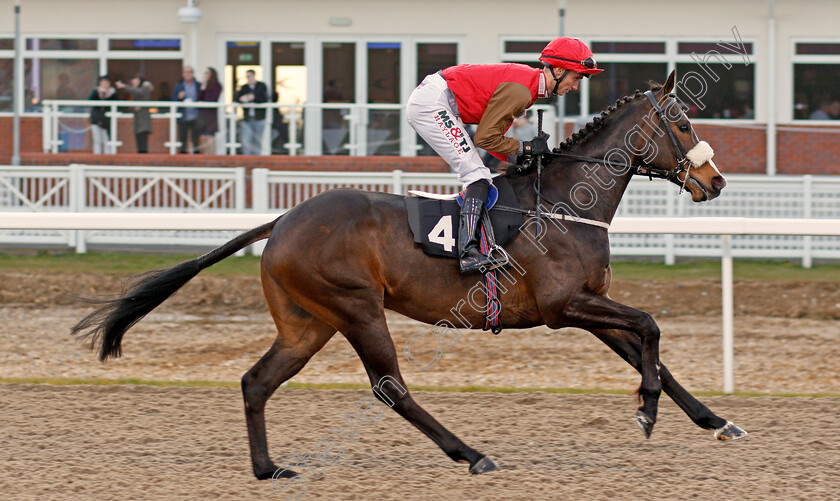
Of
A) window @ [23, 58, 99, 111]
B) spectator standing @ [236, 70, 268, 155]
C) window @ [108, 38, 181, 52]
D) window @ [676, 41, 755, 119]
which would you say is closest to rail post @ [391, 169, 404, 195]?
spectator standing @ [236, 70, 268, 155]

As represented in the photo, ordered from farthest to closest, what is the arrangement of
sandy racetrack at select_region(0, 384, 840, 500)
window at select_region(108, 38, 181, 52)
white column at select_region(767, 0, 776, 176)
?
window at select_region(108, 38, 181, 52) → white column at select_region(767, 0, 776, 176) → sandy racetrack at select_region(0, 384, 840, 500)

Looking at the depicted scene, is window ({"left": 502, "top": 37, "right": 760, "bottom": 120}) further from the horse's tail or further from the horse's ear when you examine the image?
the horse's tail

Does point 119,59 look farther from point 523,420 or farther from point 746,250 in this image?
point 523,420

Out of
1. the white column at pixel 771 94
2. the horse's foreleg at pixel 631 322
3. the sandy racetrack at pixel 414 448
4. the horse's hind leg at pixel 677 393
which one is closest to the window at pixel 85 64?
the white column at pixel 771 94

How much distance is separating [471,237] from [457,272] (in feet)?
0.59

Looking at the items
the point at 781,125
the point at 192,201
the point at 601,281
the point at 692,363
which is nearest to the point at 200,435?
the point at 601,281

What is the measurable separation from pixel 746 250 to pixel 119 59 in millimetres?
9496

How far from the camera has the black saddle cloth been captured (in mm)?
4340

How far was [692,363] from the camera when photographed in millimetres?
6840

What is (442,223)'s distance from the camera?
4363mm

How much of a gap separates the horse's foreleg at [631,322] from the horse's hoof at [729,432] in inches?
14.1

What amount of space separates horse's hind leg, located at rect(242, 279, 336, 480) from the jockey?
0.71 metres

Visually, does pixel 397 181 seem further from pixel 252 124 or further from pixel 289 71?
pixel 289 71

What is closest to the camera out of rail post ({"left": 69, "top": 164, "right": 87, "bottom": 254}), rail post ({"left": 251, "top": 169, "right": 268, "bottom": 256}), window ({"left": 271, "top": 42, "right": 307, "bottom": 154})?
rail post ({"left": 251, "top": 169, "right": 268, "bottom": 256})
